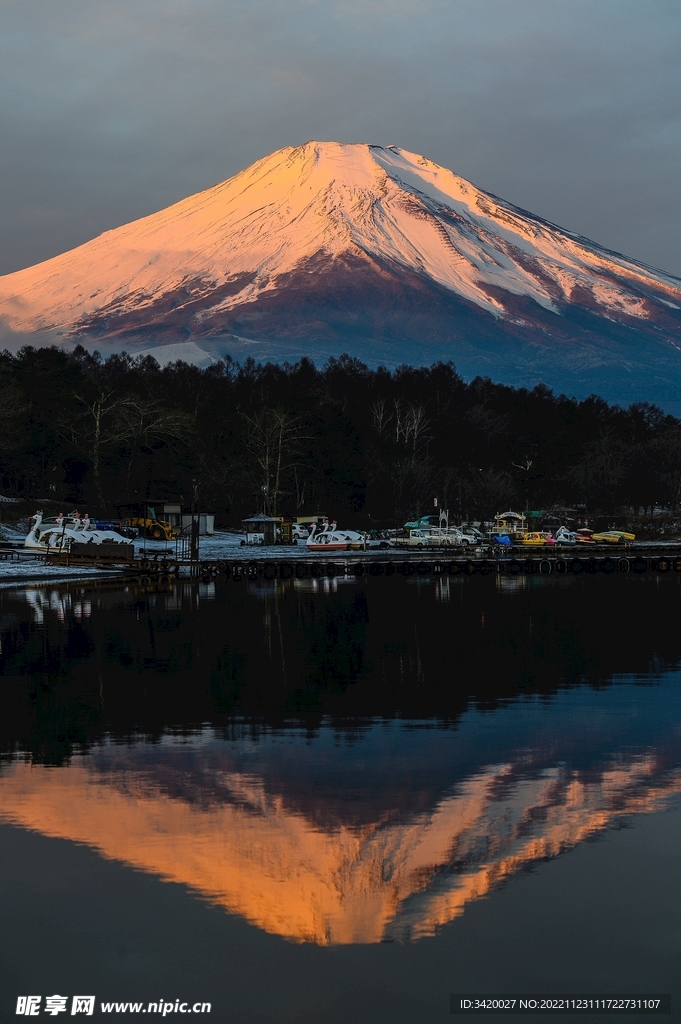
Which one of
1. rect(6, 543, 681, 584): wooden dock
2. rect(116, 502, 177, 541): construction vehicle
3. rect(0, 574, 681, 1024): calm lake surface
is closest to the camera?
rect(0, 574, 681, 1024): calm lake surface

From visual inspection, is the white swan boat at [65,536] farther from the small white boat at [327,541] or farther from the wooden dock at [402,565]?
the small white boat at [327,541]

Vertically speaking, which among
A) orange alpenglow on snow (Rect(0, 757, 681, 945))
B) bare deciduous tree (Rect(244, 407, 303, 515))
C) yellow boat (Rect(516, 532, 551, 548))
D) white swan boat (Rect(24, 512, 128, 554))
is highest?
bare deciduous tree (Rect(244, 407, 303, 515))

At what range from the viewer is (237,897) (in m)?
15.8

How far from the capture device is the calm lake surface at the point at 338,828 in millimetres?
13633

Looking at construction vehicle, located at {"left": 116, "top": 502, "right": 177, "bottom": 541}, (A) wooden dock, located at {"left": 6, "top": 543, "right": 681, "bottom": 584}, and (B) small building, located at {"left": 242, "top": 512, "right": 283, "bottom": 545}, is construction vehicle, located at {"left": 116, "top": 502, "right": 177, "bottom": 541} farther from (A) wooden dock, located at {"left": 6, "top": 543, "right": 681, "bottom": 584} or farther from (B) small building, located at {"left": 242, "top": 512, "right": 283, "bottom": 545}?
(B) small building, located at {"left": 242, "top": 512, "right": 283, "bottom": 545}

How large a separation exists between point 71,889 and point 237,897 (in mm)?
2249

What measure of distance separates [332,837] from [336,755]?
18.6 feet

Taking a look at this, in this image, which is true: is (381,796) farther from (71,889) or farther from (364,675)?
(364,675)

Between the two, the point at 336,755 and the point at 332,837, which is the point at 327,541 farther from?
the point at 332,837

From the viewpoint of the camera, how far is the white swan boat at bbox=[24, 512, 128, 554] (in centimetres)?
8256

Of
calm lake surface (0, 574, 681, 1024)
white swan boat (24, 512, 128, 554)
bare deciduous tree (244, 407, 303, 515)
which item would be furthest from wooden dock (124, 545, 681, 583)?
calm lake surface (0, 574, 681, 1024)

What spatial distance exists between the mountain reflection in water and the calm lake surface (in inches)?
2.8

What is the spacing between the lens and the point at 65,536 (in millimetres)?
83312

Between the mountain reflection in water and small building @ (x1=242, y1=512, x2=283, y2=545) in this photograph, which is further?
small building @ (x1=242, y1=512, x2=283, y2=545)
